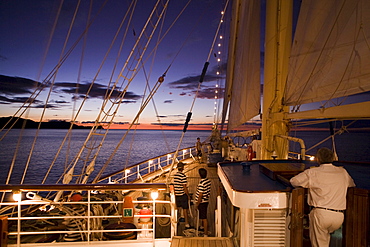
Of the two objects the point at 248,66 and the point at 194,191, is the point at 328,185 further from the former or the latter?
the point at 194,191

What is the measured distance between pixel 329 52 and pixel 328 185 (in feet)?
5.40

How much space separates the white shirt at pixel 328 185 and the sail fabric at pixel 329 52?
91cm

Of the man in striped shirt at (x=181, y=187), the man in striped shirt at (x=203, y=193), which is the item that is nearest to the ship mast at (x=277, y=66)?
the man in striped shirt at (x=203, y=193)

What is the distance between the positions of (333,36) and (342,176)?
1686 millimetres

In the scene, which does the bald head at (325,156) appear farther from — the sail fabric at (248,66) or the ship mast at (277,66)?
the sail fabric at (248,66)

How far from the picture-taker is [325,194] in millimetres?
2334

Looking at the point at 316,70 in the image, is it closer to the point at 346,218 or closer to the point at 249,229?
the point at 346,218

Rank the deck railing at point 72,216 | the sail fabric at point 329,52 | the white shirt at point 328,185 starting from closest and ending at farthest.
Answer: the white shirt at point 328,185, the sail fabric at point 329,52, the deck railing at point 72,216

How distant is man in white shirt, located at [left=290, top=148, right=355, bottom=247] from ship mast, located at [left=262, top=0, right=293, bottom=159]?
2809 mm

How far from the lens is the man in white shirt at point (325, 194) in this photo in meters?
2.33

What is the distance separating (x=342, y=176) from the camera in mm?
2334

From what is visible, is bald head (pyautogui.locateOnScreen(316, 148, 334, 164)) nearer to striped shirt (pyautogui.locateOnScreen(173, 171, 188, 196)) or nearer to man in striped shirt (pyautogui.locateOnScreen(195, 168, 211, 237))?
man in striped shirt (pyautogui.locateOnScreen(195, 168, 211, 237))

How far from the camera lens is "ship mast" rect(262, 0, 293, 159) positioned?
17.0 ft

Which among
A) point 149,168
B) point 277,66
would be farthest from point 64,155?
point 277,66
